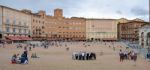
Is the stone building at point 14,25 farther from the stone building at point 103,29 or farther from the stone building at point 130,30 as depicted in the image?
the stone building at point 130,30

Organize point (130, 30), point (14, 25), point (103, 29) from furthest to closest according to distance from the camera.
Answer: point (103, 29), point (130, 30), point (14, 25)

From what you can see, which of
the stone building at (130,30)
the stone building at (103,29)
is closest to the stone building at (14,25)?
the stone building at (103,29)

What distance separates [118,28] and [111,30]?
6.86m

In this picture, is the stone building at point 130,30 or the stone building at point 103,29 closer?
the stone building at point 130,30

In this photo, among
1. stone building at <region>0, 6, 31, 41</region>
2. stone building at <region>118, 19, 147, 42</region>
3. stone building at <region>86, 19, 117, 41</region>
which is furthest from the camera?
stone building at <region>86, 19, 117, 41</region>

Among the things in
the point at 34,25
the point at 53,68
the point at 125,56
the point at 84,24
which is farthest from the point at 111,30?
the point at 53,68

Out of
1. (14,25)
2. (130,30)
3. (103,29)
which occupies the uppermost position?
(14,25)

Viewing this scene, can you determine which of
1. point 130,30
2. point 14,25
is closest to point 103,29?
point 130,30

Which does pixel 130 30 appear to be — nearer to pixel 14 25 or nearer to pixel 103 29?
pixel 103 29

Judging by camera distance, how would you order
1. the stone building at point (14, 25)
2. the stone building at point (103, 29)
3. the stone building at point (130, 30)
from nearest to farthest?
the stone building at point (14, 25), the stone building at point (130, 30), the stone building at point (103, 29)

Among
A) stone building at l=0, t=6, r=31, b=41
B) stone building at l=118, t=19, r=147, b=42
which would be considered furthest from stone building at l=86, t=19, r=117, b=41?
stone building at l=0, t=6, r=31, b=41

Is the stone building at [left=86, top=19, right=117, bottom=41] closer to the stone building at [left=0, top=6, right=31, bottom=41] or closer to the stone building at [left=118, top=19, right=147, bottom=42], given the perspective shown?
the stone building at [left=118, top=19, right=147, bottom=42]

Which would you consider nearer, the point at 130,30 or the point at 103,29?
the point at 130,30

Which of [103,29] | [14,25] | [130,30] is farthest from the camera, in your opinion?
[103,29]
